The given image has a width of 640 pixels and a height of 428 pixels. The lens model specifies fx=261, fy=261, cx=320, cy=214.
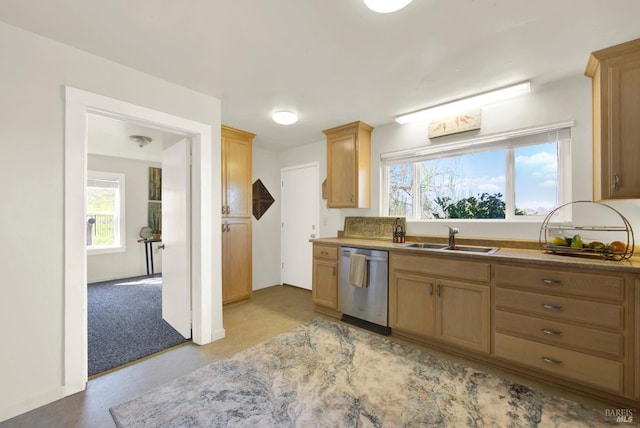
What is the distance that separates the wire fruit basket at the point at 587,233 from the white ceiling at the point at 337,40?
1.19m

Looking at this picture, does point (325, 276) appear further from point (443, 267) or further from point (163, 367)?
point (163, 367)

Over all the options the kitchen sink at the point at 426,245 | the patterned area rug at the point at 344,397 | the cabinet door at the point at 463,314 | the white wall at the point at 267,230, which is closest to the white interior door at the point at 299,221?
the white wall at the point at 267,230

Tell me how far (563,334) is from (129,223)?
6672 millimetres

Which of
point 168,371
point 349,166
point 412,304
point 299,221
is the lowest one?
point 168,371

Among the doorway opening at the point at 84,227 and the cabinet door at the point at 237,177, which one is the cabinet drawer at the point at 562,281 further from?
the cabinet door at the point at 237,177

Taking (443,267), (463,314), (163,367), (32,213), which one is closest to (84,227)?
(32,213)

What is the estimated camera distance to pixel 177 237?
283cm

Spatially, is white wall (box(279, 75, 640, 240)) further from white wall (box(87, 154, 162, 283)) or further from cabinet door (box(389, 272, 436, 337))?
white wall (box(87, 154, 162, 283))

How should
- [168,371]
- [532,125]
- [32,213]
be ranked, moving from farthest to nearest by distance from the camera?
[532,125], [168,371], [32,213]

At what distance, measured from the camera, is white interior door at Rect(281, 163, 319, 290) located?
433 cm

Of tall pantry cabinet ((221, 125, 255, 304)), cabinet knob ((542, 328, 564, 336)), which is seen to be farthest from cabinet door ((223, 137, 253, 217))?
cabinet knob ((542, 328, 564, 336))

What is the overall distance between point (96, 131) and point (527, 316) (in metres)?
5.33

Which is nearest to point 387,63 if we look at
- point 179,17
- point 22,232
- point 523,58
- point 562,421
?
point 523,58

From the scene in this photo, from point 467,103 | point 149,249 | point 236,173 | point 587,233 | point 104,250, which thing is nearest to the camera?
point 587,233
